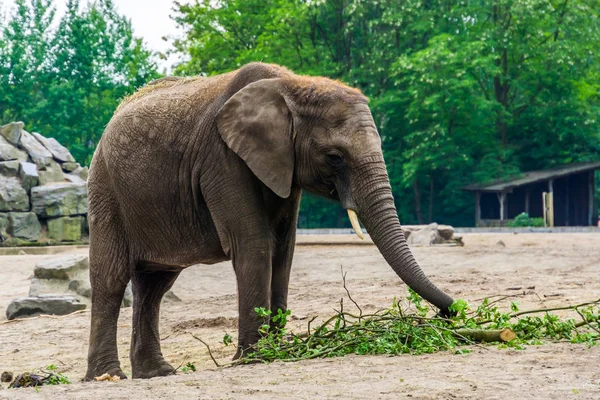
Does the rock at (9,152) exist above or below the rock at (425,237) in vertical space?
above

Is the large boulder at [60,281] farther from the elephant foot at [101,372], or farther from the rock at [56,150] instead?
the rock at [56,150]

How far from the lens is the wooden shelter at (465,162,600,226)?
140 ft

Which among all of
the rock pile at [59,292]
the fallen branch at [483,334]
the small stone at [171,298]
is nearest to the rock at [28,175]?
the rock pile at [59,292]

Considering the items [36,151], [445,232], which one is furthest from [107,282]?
[36,151]

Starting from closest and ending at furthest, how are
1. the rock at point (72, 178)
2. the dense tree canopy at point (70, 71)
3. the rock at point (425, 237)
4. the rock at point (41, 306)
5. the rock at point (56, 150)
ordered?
the rock at point (41, 306), the rock at point (425, 237), the rock at point (72, 178), the rock at point (56, 150), the dense tree canopy at point (70, 71)

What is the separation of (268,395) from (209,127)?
3.19 metres

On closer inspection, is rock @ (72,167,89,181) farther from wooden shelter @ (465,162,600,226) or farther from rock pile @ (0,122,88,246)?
wooden shelter @ (465,162,600,226)

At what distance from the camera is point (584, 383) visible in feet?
18.6

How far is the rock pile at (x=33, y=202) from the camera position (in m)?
28.4

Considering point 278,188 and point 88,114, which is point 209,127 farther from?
point 88,114

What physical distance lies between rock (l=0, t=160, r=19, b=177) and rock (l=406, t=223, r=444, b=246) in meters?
11.6

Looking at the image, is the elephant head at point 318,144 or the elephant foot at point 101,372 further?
the elephant foot at point 101,372

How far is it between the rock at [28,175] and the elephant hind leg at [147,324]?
67.9 ft

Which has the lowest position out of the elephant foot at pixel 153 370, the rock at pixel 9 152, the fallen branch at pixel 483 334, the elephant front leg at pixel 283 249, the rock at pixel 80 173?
the elephant foot at pixel 153 370
